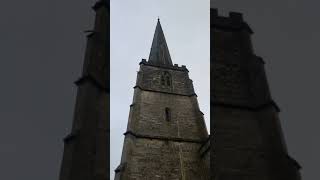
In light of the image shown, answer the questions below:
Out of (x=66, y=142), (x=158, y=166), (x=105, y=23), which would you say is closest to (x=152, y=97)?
(x=158, y=166)

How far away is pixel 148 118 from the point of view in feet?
71.6

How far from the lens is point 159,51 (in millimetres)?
A: 30984

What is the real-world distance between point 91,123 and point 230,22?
4000mm

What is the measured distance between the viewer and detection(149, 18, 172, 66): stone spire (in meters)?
28.9

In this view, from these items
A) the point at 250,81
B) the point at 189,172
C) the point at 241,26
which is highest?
the point at 241,26

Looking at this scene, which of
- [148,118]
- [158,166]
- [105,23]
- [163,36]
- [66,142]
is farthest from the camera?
[163,36]

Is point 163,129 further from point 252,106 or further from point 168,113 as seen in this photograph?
point 252,106

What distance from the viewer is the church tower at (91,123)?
6.61 metres

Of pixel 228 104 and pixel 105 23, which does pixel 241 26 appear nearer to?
pixel 228 104

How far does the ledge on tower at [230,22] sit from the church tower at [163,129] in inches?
420

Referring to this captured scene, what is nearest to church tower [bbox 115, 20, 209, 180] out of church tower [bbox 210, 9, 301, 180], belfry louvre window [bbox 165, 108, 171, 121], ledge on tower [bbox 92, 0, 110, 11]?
belfry louvre window [bbox 165, 108, 171, 121]

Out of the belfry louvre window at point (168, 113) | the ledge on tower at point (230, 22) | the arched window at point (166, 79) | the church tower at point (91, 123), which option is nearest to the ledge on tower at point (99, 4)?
the church tower at point (91, 123)

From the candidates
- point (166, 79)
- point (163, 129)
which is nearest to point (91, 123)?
point (163, 129)

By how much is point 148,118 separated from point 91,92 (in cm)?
1445
